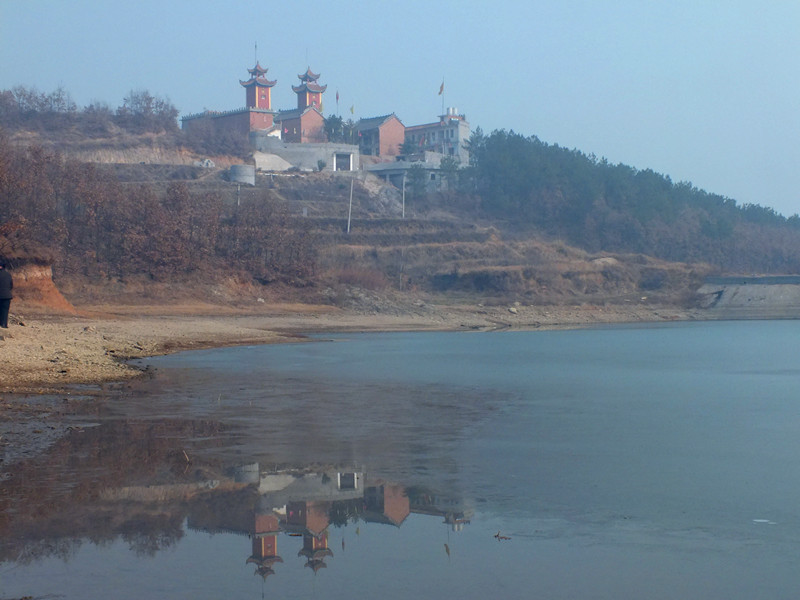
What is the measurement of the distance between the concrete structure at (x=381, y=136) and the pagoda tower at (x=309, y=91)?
696 centimetres

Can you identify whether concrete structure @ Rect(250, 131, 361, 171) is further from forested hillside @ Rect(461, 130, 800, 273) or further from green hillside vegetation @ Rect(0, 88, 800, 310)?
forested hillside @ Rect(461, 130, 800, 273)

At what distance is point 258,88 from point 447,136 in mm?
26554

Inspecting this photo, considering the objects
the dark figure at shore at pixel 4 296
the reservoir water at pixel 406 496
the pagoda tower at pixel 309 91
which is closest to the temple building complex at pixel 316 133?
the pagoda tower at pixel 309 91


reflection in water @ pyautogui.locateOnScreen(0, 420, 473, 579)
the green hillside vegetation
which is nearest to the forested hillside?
the green hillside vegetation

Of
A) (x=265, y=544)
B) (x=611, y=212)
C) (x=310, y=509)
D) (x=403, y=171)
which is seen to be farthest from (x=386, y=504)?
(x=403, y=171)

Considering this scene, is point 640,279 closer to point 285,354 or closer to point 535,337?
point 535,337

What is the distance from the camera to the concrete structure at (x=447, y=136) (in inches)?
4700

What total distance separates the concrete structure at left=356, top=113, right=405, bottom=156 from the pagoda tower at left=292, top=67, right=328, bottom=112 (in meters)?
6.96

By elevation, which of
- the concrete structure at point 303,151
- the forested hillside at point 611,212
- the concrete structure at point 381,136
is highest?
the concrete structure at point 381,136

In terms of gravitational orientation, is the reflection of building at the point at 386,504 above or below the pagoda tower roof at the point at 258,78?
below

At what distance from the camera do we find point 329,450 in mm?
11625

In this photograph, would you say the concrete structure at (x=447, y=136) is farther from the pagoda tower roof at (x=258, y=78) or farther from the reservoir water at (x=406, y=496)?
the reservoir water at (x=406, y=496)

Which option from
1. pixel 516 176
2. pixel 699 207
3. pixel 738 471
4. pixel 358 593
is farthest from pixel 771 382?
pixel 699 207

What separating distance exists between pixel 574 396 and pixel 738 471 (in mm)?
7704
